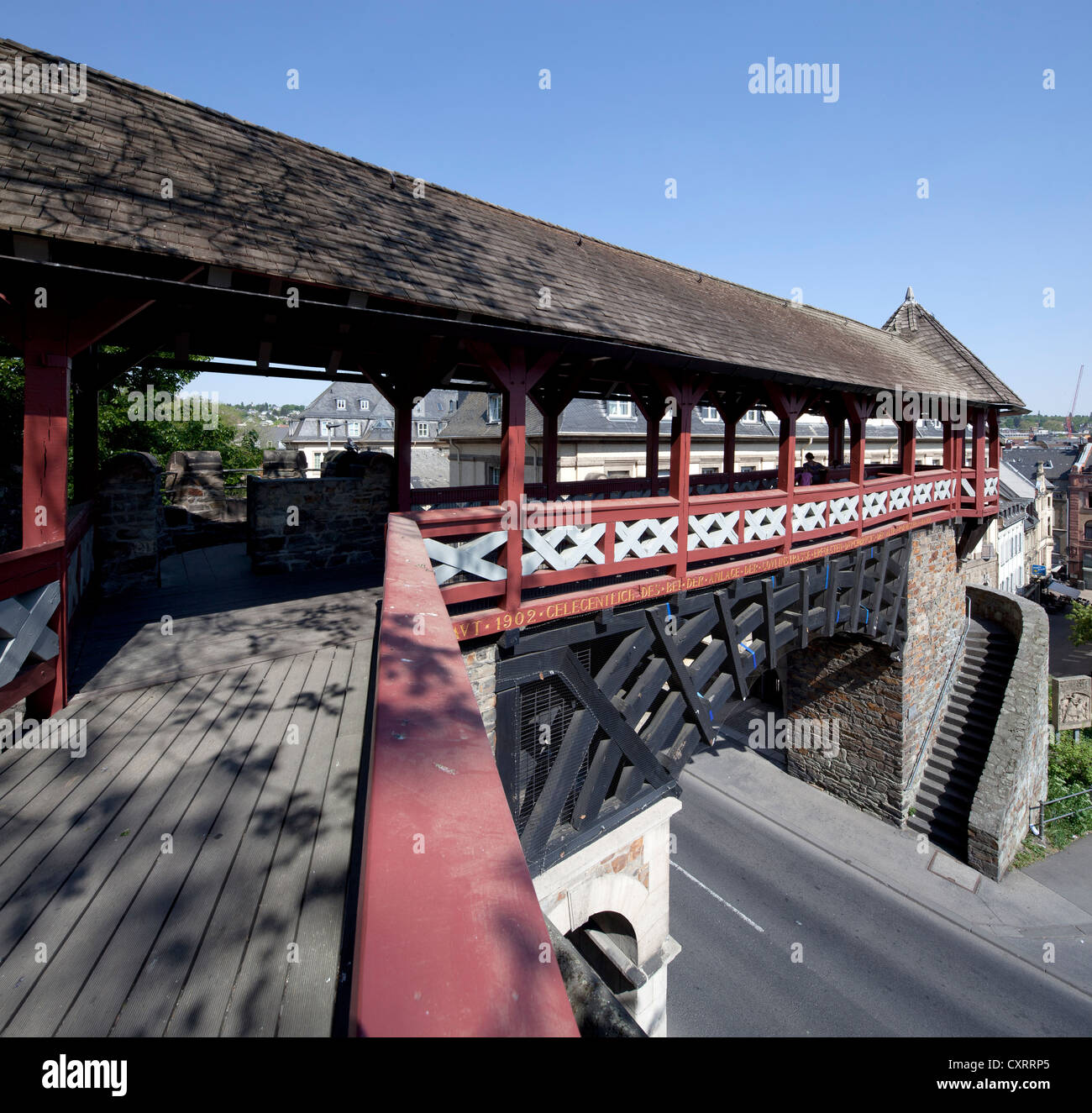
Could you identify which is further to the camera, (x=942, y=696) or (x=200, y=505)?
(x=942, y=696)

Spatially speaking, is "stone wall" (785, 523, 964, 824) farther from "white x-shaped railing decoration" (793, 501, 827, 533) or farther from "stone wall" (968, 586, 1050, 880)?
"white x-shaped railing decoration" (793, 501, 827, 533)

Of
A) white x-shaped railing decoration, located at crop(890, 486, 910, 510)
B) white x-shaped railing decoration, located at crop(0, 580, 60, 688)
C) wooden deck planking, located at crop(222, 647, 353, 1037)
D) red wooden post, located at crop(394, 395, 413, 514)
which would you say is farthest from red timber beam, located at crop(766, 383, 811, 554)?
white x-shaped railing decoration, located at crop(0, 580, 60, 688)

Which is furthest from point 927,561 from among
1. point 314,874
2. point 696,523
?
Result: point 314,874

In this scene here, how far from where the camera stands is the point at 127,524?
610 centimetres

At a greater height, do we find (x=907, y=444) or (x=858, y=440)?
(x=907, y=444)

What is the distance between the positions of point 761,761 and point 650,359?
13565 mm

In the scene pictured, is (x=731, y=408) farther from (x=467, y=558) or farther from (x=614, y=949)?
(x=614, y=949)

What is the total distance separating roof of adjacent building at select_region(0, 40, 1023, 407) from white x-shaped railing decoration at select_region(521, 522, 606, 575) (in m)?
1.65

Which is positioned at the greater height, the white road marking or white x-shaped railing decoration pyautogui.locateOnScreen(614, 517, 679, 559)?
white x-shaped railing decoration pyautogui.locateOnScreen(614, 517, 679, 559)

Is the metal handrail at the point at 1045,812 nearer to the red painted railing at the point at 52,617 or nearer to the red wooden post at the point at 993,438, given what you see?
the red wooden post at the point at 993,438

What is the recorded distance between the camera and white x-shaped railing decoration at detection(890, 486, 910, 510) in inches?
416

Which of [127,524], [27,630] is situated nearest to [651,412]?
[127,524]

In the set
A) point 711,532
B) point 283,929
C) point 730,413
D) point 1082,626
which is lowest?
point 1082,626

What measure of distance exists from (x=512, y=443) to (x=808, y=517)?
4.87 meters
